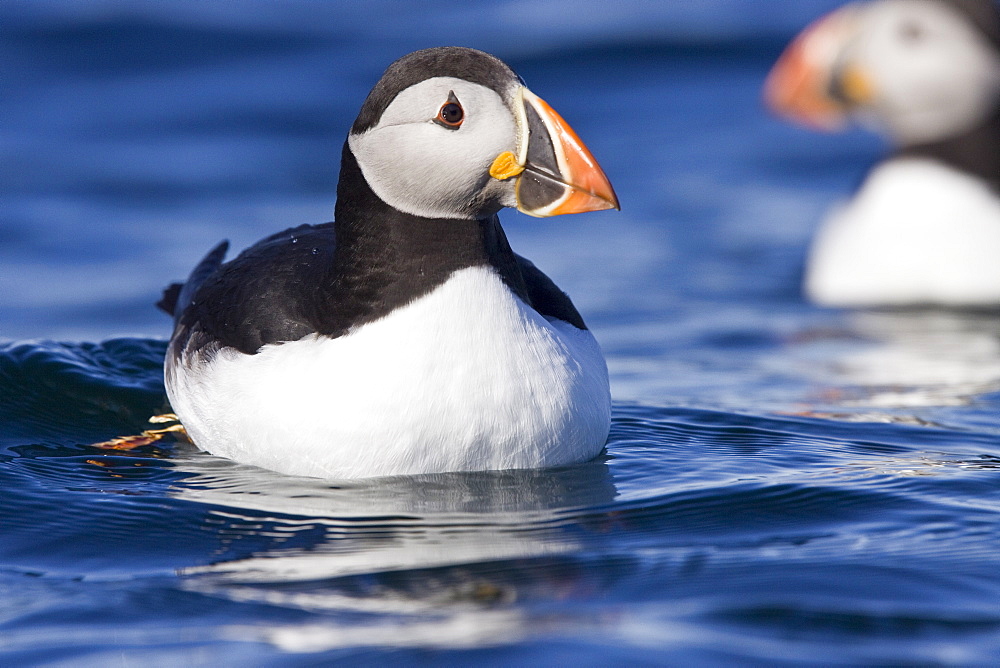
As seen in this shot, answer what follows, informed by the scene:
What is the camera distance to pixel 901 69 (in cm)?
891

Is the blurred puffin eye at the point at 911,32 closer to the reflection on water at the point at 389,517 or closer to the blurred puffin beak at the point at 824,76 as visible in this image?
the blurred puffin beak at the point at 824,76

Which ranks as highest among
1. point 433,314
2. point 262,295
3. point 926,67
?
point 926,67

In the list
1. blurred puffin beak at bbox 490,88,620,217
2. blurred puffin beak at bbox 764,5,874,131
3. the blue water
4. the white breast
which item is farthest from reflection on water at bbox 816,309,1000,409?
blurred puffin beak at bbox 490,88,620,217

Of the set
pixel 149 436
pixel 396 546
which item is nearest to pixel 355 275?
pixel 396 546

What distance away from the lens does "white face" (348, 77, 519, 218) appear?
4066 millimetres

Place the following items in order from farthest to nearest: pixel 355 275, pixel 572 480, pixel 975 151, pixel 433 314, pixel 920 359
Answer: pixel 975 151
pixel 920 359
pixel 572 480
pixel 355 275
pixel 433 314

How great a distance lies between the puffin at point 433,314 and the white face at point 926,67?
5043mm

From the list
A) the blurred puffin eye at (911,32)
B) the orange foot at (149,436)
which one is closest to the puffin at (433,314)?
the orange foot at (149,436)

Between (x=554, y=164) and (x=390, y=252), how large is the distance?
56 centimetres

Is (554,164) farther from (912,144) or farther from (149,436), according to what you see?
(912,144)

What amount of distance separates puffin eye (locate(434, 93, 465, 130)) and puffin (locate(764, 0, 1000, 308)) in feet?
15.8

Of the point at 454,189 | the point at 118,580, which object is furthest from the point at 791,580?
the point at 118,580

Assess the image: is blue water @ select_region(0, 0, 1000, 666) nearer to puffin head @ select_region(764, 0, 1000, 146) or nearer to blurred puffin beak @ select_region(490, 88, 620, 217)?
blurred puffin beak @ select_region(490, 88, 620, 217)

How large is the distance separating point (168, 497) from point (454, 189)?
1293 mm
